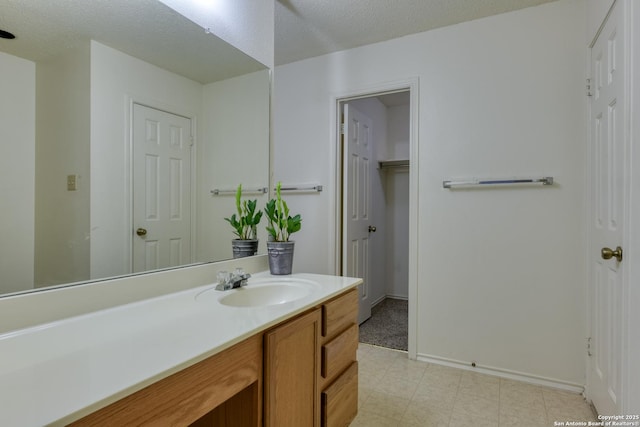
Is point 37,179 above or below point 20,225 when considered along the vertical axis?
above

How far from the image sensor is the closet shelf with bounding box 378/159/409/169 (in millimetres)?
3768

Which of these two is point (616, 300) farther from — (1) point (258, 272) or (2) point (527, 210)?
(1) point (258, 272)

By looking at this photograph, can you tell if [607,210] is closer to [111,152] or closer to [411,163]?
[411,163]

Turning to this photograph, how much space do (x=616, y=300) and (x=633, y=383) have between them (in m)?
0.35

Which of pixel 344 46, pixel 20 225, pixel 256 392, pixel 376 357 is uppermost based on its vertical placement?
pixel 344 46

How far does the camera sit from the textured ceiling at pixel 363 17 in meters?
2.06

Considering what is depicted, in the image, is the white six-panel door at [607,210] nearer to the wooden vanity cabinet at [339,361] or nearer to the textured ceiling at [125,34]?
the wooden vanity cabinet at [339,361]

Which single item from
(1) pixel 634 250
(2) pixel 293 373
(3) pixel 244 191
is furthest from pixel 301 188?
(1) pixel 634 250

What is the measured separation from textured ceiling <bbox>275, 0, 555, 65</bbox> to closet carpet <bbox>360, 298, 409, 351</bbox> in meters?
2.39

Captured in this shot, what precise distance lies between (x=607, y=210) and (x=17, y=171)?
2344 millimetres

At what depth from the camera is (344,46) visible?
2619mm

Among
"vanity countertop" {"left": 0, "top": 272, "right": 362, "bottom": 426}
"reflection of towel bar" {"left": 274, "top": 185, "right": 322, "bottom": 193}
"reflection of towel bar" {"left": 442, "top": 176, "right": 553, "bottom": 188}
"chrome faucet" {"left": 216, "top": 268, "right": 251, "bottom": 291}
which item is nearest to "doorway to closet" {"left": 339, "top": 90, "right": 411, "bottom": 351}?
"reflection of towel bar" {"left": 274, "top": 185, "right": 322, "bottom": 193}

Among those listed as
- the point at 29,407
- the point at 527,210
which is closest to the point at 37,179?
the point at 29,407

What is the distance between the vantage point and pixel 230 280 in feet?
4.57
